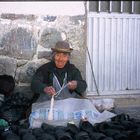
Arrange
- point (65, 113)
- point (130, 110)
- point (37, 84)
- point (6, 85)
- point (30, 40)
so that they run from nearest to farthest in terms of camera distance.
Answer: point (65, 113) < point (37, 84) < point (6, 85) < point (30, 40) < point (130, 110)

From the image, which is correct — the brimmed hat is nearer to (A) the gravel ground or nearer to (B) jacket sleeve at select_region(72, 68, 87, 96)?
(B) jacket sleeve at select_region(72, 68, 87, 96)

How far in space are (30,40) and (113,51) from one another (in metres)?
1.37

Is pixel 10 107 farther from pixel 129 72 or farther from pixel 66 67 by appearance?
pixel 129 72

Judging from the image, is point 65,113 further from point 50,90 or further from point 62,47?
point 62,47

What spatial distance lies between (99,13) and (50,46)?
37.3 inches

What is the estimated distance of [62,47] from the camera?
6.61 meters

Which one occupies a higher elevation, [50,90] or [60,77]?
[60,77]

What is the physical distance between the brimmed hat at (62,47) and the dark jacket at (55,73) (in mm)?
225

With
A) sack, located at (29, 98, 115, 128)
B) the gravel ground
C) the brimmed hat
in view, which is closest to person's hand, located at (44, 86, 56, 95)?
sack, located at (29, 98, 115, 128)

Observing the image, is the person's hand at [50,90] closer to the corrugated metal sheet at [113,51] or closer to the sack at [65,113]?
the sack at [65,113]

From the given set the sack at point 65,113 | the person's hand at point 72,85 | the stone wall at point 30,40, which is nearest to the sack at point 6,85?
the stone wall at point 30,40

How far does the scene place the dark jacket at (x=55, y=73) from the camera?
6555 mm

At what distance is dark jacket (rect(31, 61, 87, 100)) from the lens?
655cm

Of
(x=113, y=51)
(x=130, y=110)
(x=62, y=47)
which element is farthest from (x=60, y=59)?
(x=130, y=110)
